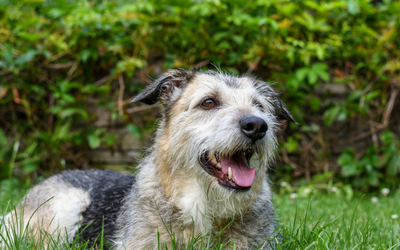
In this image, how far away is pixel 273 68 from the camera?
20.8 ft

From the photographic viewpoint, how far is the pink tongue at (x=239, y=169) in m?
2.60

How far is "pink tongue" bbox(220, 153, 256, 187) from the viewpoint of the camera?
2.60m

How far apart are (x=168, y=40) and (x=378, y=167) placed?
404 centimetres

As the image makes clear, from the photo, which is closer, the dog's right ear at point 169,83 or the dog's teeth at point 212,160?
the dog's teeth at point 212,160

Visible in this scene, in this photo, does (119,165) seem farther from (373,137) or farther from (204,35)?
(373,137)

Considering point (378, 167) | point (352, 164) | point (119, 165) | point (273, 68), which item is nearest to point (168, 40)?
point (273, 68)

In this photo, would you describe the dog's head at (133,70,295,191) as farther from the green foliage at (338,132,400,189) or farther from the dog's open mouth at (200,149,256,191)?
the green foliage at (338,132,400,189)

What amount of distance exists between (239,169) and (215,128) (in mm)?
343

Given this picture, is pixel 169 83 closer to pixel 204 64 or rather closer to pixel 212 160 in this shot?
pixel 212 160

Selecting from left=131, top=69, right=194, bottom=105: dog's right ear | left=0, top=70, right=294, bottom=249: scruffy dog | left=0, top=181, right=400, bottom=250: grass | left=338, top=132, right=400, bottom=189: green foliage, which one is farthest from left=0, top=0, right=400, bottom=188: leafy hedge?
left=0, top=70, right=294, bottom=249: scruffy dog

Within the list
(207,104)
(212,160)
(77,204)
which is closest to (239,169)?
(212,160)

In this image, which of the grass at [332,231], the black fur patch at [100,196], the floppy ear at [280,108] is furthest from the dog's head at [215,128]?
the black fur patch at [100,196]

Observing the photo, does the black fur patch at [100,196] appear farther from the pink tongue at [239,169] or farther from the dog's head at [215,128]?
the pink tongue at [239,169]

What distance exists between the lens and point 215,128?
105 inches
